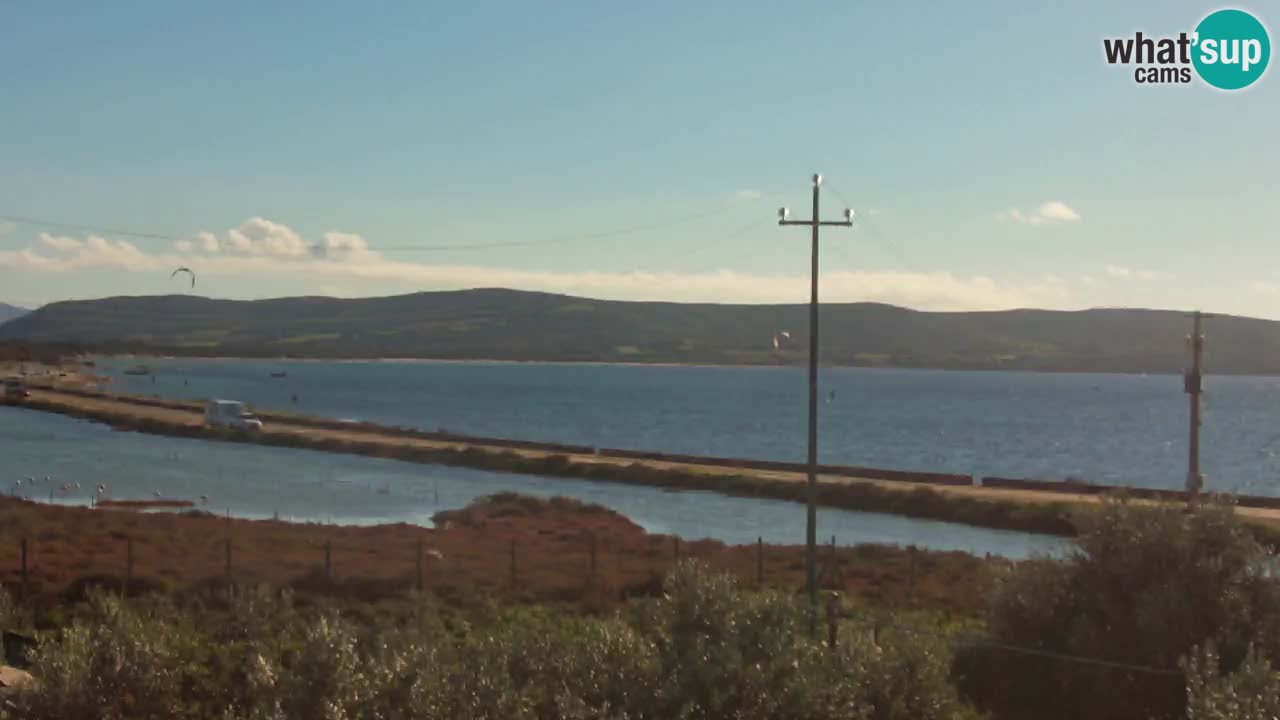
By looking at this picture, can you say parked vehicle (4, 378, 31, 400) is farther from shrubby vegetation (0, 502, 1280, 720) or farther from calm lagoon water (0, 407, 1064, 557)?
shrubby vegetation (0, 502, 1280, 720)

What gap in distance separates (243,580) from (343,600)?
3086mm

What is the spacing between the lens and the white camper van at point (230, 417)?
10488cm

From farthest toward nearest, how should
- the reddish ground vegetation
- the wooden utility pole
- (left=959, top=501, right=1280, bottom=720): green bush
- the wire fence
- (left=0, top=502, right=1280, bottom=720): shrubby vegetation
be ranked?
the reddish ground vegetation
the wire fence
the wooden utility pole
(left=959, top=501, right=1280, bottom=720): green bush
(left=0, top=502, right=1280, bottom=720): shrubby vegetation

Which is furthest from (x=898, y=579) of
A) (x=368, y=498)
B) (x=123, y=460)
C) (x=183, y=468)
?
(x=123, y=460)

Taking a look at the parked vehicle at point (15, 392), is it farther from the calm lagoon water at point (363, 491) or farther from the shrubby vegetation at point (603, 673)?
the shrubby vegetation at point (603, 673)

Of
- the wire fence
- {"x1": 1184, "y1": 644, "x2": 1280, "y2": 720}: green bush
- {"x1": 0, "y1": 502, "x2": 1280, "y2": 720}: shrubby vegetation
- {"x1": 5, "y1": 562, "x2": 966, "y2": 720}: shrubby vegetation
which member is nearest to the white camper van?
the wire fence

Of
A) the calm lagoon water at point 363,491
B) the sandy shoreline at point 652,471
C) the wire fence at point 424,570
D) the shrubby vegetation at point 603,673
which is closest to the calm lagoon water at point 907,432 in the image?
the sandy shoreline at point 652,471

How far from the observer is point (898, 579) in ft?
123

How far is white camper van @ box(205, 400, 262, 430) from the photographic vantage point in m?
105

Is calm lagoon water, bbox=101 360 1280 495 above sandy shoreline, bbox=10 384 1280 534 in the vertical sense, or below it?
below

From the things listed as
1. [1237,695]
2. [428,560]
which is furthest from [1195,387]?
[428,560]

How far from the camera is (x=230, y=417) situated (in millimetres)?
106375

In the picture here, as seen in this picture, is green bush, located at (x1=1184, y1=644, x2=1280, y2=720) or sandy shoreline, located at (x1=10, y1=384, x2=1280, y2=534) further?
sandy shoreline, located at (x1=10, y1=384, x2=1280, y2=534)

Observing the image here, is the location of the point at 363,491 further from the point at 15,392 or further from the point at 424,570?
the point at 15,392
